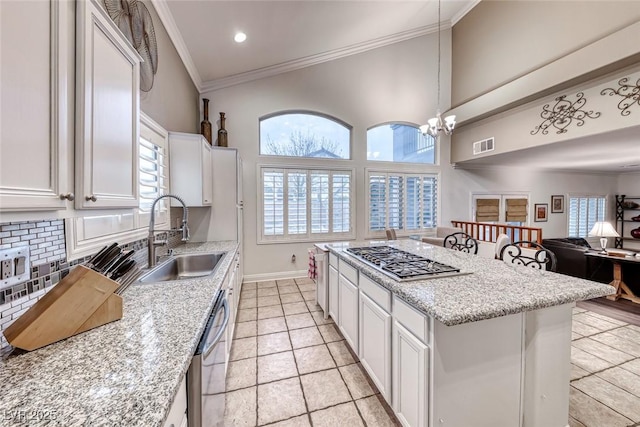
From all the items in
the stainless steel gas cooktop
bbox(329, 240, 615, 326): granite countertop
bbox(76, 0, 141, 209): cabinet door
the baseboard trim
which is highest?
bbox(76, 0, 141, 209): cabinet door

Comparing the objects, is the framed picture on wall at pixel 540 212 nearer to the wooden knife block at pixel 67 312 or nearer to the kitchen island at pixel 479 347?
the kitchen island at pixel 479 347

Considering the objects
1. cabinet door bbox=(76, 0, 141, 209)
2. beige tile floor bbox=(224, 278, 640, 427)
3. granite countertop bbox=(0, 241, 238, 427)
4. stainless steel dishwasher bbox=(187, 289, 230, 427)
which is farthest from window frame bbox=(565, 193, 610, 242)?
cabinet door bbox=(76, 0, 141, 209)

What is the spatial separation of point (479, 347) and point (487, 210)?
581cm

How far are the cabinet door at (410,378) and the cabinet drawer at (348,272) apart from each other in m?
0.63

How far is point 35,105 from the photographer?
73cm

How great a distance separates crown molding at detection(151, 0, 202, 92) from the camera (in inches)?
98.1

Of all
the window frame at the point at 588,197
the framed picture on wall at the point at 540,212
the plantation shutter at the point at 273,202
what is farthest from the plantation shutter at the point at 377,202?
the window frame at the point at 588,197

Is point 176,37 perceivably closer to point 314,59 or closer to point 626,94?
point 314,59

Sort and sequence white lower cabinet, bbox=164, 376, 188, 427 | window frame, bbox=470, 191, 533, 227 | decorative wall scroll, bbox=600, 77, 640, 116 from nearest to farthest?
white lower cabinet, bbox=164, 376, 188, 427 → decorative wall scroll, bbox=600, 77, 640, 116 → window frame, bbox=470, 191, 533, 227

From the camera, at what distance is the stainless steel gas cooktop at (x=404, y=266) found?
1.61 m

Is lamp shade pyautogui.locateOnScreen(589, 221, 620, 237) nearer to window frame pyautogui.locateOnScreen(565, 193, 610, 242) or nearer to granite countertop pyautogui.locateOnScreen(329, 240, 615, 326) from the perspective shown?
window frame pyautogui.locateOnScreen(565, 193, 610, 242)

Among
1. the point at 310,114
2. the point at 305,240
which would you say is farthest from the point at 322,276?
the point at 310,114

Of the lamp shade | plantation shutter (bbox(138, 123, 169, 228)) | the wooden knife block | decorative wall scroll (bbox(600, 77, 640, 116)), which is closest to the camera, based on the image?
the wooden knife block

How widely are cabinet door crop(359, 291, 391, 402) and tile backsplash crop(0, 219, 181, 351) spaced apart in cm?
172
